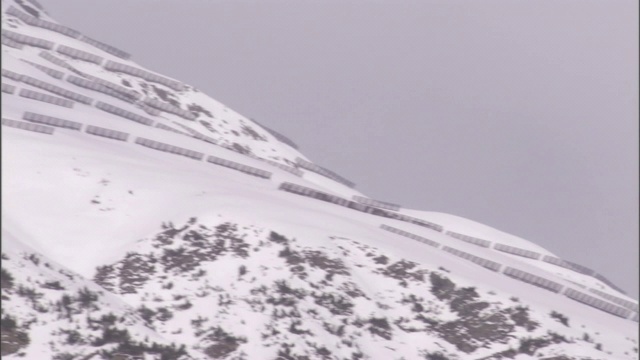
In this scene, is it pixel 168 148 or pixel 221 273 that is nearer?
pixel 221 273

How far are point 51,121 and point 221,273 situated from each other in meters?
21.7

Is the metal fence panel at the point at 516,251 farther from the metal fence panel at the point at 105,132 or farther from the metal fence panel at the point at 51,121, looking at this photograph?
the metal fence panel at the point at 51,121

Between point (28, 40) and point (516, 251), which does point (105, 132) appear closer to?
point (28, 40)

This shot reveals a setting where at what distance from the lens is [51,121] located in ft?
212

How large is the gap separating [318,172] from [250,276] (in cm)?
5492

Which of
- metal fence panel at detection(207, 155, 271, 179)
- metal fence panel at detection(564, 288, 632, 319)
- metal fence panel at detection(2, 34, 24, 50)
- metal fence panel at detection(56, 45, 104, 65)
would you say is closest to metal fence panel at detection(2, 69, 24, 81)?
metal fence panel at detection(2, 34, 24, 50)

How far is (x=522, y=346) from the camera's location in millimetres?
49000

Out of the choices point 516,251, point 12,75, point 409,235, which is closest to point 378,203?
point 516,251

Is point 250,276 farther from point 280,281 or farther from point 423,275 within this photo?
point 423,275

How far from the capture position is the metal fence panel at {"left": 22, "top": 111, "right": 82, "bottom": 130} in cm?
6346

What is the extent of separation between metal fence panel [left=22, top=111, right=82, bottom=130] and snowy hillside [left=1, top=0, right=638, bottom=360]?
6.9 inches

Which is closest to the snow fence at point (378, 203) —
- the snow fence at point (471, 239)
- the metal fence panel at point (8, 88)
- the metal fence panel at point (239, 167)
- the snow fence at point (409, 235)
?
the snow fence at point (471, 239)

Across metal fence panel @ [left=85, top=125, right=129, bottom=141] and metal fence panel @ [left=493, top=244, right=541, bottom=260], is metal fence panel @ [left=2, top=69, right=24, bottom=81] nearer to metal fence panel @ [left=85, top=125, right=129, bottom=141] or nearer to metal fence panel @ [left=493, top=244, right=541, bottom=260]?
metal fence panel @ [left=85, top=125, right=129, bottom=141]

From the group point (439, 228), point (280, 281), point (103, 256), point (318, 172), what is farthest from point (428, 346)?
point (318, 172)
